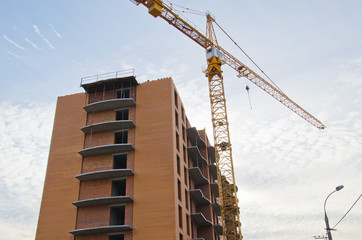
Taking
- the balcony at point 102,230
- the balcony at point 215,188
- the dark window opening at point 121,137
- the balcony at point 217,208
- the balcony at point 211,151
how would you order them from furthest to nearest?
the balcony at point 211,151 → the balcony at point 215,188 → the balcony at point 217,208 → the dark window opening at point 121,137 → the balcony at point 102,230

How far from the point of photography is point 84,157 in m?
43.0

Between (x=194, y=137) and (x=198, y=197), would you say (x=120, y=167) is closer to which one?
(x=198, y=197)

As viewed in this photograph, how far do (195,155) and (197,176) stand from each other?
3.19m

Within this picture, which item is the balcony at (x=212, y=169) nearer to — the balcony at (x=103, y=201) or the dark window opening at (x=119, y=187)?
the dark window opening at (x=119, y=187)

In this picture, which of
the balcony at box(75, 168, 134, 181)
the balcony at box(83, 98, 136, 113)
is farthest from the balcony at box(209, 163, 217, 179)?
the balcony at box(75, 168, 134, 181)

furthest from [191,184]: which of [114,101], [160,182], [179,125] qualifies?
[114,101]

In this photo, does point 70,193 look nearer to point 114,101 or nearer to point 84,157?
point 84,157

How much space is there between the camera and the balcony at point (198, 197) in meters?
47.1

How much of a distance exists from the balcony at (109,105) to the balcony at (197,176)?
1184cm

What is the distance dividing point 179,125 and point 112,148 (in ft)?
31.0

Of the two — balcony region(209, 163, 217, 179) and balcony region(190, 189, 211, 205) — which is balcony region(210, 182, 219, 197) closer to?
balcony region(209, 163, 217, 179)

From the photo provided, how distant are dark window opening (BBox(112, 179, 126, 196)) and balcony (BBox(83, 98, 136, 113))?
9232mm

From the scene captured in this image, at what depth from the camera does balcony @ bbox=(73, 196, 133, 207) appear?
38000 millimetres

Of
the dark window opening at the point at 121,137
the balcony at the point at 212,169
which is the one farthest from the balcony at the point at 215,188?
the dark window opening at the point at 121,137
